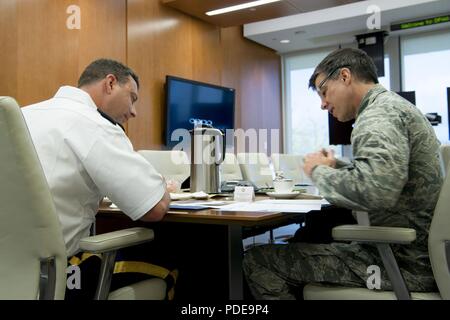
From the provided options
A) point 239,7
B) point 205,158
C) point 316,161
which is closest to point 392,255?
point 316,161

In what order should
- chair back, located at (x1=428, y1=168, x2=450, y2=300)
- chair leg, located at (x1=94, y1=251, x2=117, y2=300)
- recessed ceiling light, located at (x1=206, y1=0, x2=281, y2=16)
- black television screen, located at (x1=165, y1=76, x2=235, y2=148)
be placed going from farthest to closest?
black television screen, located at (x1=165, y1=76, x2=235, y2=148) → recessed ceiling light, located at (x1=206, y1=0, x2=281, y2=16) → chair leg, located at (x1=94, y1=251, x2=117, y2=300) → chair back, located at (x1=428, y1=168, x2=450, y2=300)

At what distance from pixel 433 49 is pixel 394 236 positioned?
5982 millimetres

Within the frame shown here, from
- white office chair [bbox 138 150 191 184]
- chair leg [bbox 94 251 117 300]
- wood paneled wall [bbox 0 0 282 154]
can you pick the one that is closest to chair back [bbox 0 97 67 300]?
chair leg [bbox 94 251 117 300]

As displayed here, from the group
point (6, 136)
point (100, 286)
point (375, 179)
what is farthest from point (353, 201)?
point (6, 136)

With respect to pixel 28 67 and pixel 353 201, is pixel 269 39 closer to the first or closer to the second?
pixel 28 67

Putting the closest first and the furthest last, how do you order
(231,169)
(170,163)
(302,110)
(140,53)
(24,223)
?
(24,223) → (170,163) → (231,169) → (140,53) → (302,110)

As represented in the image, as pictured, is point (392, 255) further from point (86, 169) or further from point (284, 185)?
point (86, 169)

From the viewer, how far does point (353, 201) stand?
1063 millimetres

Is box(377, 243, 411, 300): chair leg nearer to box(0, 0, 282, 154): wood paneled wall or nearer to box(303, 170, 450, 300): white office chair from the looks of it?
box(303, 170, 450, 300): white office chair

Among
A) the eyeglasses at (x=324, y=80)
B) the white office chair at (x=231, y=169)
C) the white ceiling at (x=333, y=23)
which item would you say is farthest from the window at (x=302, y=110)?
the eyeglasses at (x=324, y=80)

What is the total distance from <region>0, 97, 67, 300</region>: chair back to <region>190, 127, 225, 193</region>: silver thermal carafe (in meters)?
1.05

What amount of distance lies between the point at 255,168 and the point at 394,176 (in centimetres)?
253

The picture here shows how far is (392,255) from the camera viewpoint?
1.07 meters

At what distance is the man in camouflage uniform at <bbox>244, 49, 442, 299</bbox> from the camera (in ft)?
3.45
